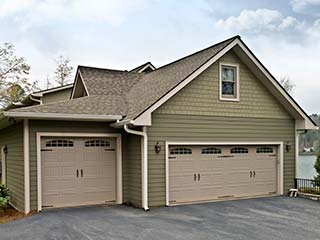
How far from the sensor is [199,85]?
11.2m

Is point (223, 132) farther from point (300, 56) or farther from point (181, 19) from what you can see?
point (300, 56)

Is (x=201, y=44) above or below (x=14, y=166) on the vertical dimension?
above

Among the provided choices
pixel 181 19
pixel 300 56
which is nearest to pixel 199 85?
pixel 181 19

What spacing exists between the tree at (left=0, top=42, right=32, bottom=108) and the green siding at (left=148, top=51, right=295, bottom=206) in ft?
57.9

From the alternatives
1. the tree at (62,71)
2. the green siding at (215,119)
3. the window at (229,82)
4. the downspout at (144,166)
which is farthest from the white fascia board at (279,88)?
the tree at (62,71)

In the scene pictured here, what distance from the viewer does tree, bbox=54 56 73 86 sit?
3055 centimetres

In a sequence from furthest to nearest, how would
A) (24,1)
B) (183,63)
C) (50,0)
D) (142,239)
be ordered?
(24,1), (50,0), (183,63), (142,239)

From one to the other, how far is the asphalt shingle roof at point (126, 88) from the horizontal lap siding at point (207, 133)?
95 cm

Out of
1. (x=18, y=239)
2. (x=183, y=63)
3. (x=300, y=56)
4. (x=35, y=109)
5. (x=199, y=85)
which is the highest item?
(x=300, y=56)

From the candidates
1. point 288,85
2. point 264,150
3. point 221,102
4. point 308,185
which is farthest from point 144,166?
point 288,85

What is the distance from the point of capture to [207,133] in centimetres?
1133

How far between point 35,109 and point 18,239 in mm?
3621

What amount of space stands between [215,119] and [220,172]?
176cm

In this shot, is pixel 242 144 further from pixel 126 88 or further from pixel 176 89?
pixel 126 88
